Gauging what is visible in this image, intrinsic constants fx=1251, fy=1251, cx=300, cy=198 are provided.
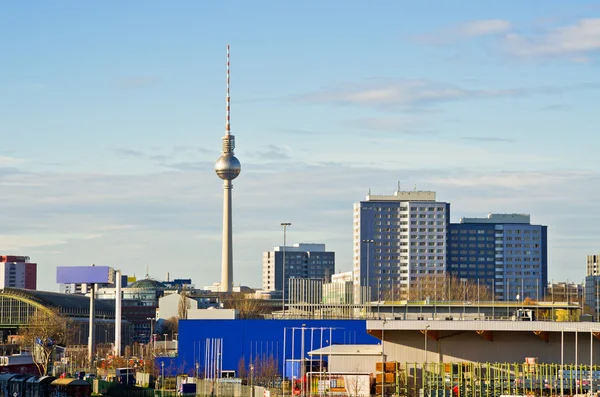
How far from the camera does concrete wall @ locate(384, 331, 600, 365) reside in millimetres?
68500

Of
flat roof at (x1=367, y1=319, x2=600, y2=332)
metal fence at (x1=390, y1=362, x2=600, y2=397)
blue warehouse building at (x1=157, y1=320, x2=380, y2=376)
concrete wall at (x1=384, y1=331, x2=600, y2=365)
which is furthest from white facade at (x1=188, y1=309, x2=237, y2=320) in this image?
flat roof at (x1=367, y1=319, x2=600, y2=332)

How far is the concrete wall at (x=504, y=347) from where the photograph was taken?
6850cm

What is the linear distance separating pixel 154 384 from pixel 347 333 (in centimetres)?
1796

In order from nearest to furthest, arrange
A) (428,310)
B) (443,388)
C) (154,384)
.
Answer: (443,388) < (154,384) < (428,310)

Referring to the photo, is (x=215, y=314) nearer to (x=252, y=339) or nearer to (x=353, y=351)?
(x=252, y=339)

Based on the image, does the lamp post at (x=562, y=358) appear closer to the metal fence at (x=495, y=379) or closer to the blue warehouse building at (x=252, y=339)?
the metal fence at (x=495, y=379)

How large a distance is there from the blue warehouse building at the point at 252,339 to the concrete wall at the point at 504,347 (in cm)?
4187

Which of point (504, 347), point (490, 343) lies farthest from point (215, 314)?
point (504, 347)

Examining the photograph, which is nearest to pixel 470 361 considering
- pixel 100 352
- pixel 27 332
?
pixel 100 352

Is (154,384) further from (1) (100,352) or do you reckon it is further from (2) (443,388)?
(1) (100,352)

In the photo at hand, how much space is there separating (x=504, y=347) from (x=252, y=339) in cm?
5072

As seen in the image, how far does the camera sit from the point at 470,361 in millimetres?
68812

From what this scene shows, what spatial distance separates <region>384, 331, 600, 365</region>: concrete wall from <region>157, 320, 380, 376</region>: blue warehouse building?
41.9 metres

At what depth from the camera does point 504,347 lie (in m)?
68.6
